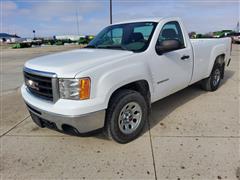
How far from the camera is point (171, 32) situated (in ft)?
13.3

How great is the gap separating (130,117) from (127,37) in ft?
4.96

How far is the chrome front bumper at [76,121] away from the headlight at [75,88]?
25cm

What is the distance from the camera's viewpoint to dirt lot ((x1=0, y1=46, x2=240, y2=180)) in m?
2.62

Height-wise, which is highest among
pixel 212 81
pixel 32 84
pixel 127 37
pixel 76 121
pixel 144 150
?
pixel 127 37

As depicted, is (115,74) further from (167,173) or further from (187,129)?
(187,129)

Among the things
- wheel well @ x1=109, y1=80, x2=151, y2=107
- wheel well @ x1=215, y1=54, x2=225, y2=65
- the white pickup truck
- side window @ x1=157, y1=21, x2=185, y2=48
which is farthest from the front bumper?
wheel well @ x1=215, y1=54, x2=225, y2=65

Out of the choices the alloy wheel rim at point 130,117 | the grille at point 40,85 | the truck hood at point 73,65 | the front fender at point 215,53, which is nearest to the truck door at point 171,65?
the alloy wheel rim at point 130,117

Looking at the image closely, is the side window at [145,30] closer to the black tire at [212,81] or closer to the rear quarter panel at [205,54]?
the rear quarter panel at [205,54]

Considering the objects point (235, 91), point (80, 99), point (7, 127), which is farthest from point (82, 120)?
point (235, 91)

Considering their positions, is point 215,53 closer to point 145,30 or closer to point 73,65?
point 145,30

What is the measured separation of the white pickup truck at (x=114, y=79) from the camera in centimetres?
258

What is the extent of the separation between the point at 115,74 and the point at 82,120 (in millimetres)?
742

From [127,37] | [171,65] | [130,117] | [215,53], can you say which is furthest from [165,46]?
[215,53]

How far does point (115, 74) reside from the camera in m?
2.77
